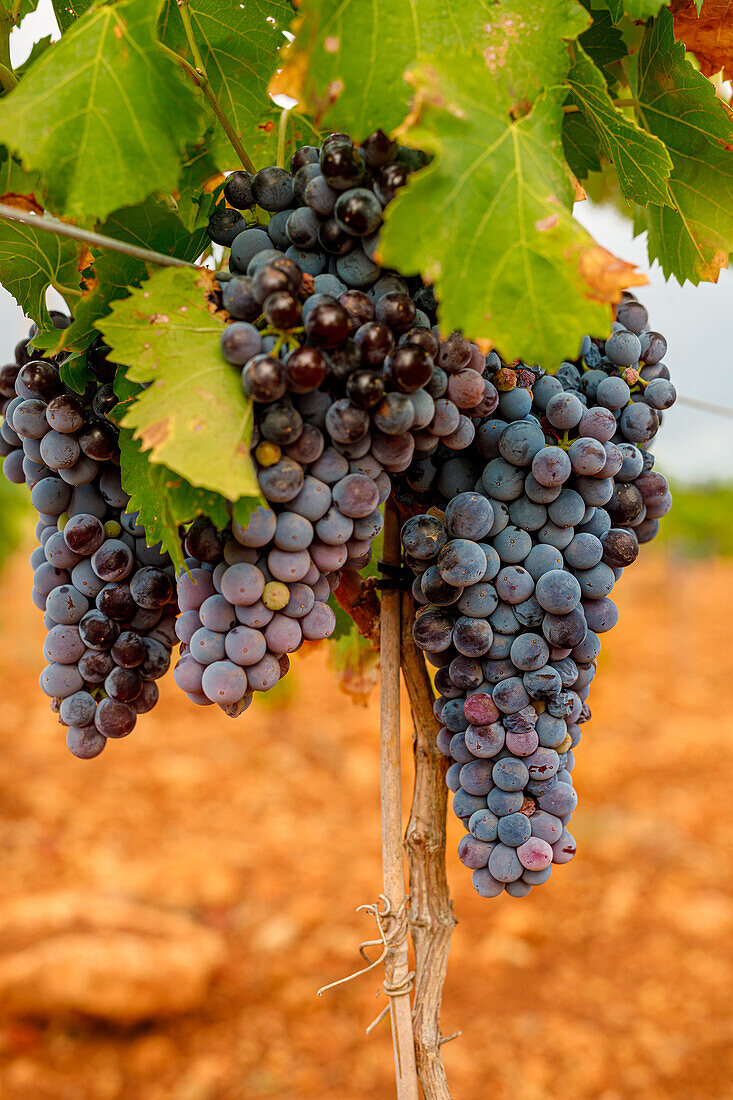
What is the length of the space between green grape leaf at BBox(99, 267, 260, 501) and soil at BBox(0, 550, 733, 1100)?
0.79m

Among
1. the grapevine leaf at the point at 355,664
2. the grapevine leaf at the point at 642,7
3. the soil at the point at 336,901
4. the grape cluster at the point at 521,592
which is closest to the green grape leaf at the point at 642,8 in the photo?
the grapevine leaf at the point at 642,7

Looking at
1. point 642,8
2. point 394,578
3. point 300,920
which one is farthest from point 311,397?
point 300,920

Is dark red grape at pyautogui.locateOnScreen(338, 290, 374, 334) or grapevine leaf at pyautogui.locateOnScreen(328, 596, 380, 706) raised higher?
dark red grape at pyautogui.locateOnScreen(338, 290, 374, 334)

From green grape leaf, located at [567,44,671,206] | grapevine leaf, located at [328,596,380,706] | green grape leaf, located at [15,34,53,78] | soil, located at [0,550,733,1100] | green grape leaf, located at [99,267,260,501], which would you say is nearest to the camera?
green grape leaf, located at [99,267,260,501]

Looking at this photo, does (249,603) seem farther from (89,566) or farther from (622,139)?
(622,139)

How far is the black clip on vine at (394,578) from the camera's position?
0.83 m

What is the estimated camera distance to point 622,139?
2.29ft

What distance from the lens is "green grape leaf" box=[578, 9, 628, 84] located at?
30.6 inches

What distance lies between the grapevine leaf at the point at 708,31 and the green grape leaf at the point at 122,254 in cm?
49

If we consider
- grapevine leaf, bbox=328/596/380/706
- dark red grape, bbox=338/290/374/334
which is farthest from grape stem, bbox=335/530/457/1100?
dark red grape, bbox=338/290/374/334

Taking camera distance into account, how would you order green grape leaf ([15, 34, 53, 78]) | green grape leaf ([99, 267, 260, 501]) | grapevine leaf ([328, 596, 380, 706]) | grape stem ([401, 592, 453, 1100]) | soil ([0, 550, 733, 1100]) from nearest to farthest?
green grape leaf ([99, 267, 260, 501]) → green grape leaf ([15, 34, 53, 78]) → grape stem ([401, 592, 453, 1100]) → grapevine leaf ([328, 596, 380, 706]) → soil ([0, 550, 733, 1100])

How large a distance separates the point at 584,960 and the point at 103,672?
313 centimetres

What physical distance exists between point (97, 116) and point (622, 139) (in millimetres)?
408

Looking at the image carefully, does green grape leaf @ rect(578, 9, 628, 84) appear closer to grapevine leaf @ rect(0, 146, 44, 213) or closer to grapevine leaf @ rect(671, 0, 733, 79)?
grapevine leaf @ rect(671, 0, 733, 79)
